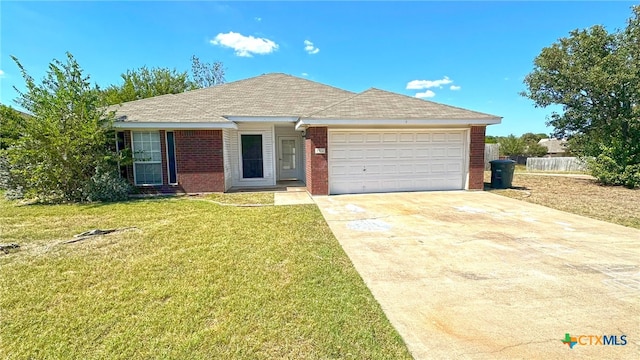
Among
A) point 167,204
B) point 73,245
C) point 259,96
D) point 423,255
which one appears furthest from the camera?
point 259,96

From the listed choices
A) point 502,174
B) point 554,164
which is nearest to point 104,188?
point 502,174

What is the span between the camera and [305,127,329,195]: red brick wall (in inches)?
390

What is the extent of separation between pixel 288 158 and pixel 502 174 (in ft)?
31.6

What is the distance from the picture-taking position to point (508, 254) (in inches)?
179

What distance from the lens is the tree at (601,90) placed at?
1247 centimetres

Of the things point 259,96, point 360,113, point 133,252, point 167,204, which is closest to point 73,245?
point 133,252

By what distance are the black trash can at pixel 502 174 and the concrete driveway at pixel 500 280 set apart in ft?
16.2

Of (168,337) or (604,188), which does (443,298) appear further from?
(604,188)

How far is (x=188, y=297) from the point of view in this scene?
320 centimetres

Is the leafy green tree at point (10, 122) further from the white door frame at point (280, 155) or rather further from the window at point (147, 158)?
the white door frame at point (280, 155)

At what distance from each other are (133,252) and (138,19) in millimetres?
12506

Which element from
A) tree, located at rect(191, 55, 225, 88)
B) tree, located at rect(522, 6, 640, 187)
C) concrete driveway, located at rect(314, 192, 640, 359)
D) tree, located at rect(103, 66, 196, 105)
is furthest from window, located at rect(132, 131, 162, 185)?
tree, located at rect(191, 55, 225, 88)

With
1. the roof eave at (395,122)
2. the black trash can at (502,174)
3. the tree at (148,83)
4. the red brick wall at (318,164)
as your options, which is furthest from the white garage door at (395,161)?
the tree at (148,83)

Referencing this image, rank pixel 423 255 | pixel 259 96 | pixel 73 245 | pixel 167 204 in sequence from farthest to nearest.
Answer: pixel 259 96
pixel 167 204
pixel 73 245
pixel 423 255
